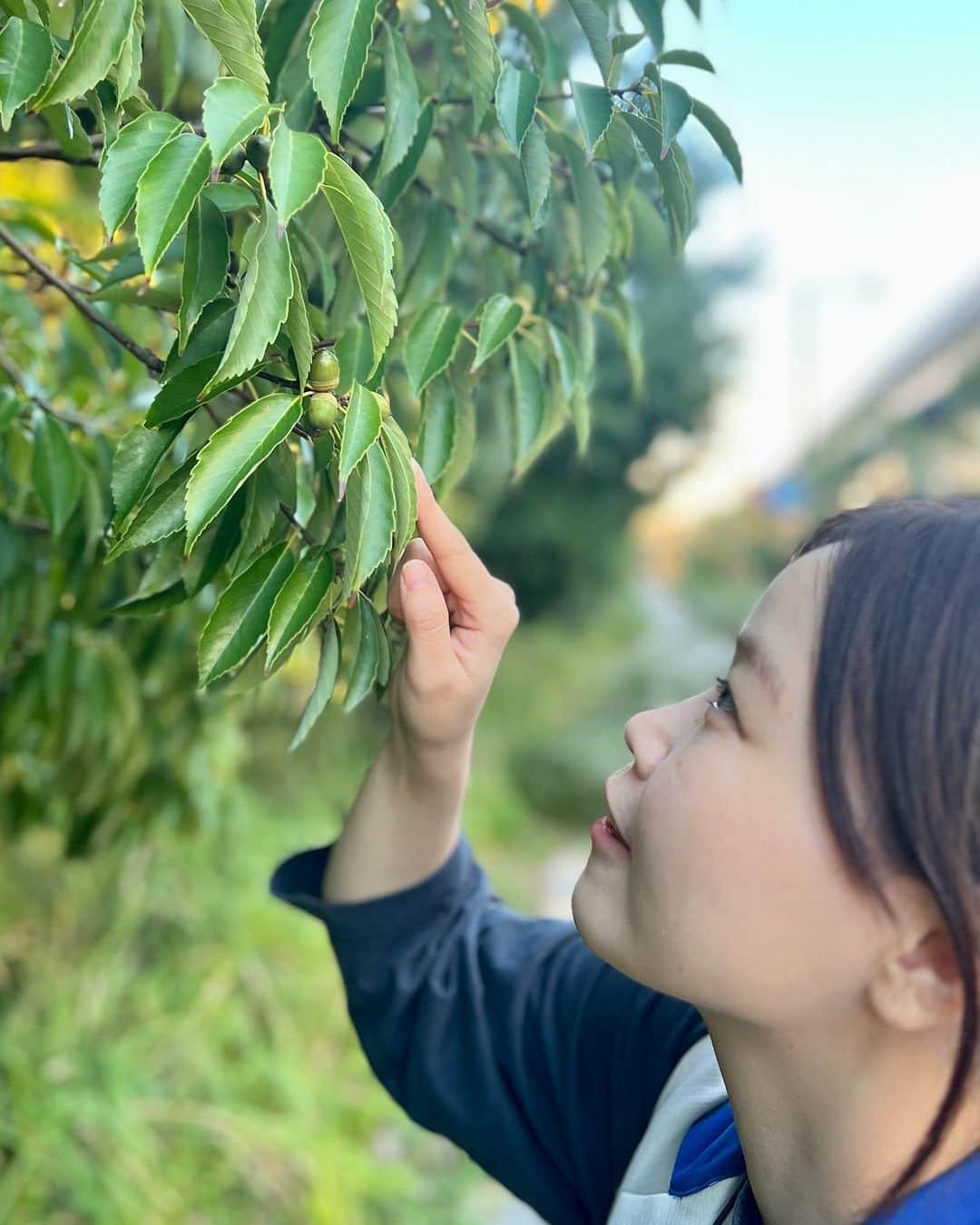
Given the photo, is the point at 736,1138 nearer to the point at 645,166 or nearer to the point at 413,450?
the point at 413,450

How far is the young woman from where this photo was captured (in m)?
0.73

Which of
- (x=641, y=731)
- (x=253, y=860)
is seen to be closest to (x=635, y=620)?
(x=253, y=860)

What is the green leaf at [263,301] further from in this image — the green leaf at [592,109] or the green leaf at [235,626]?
the green leaf at [592,109]

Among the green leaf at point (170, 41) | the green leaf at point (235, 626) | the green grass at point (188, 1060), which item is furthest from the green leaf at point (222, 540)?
the green grass at point (188, 1060)

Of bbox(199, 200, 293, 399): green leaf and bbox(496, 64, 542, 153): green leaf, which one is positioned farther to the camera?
bbox(496, 64, 542, 153): green leaf

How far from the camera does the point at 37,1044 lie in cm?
286

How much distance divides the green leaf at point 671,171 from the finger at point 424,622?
37cm

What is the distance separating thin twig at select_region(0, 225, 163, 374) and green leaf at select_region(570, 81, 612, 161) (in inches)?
14.9

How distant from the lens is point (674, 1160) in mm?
981

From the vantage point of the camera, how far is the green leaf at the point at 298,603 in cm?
79

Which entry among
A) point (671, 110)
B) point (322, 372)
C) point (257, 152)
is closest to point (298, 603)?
point (322, 372)

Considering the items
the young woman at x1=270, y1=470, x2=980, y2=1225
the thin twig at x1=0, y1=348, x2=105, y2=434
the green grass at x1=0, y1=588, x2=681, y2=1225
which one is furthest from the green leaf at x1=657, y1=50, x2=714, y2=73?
the green grass at x1=0, y1=588, x2=681, y2=1225

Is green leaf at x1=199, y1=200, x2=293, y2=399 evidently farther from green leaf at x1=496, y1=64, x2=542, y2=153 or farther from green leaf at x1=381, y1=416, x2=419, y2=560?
green leaf at x1=496, y1=64, x2=542, y2=153

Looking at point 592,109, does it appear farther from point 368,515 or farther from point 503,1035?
point 503,1035
